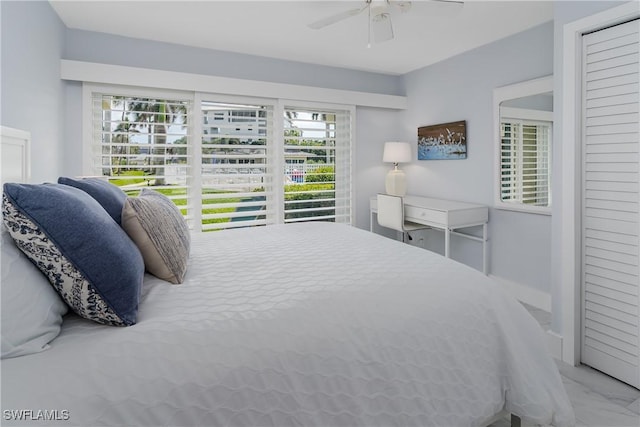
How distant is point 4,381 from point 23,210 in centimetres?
41

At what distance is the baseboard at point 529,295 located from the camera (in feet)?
10.5

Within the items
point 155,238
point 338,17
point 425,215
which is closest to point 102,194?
point 155,238

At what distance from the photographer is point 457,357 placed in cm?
124

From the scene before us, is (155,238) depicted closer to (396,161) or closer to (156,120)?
(156,120)

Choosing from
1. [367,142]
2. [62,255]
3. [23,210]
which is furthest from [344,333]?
[367,142]

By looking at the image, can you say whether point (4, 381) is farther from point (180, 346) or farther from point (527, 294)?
point (527, 294)

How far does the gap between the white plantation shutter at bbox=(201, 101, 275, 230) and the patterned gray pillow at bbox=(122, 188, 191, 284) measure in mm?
2316

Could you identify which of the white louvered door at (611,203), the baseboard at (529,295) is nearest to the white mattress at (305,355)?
the white louvered door at (611,203)

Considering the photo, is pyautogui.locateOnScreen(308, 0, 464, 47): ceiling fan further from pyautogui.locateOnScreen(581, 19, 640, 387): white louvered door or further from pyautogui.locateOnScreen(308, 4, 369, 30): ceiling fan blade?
pyautogui.locateOnScreen(581, 19, 640, 387): white louvered door

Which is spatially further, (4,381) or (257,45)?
(257,45)

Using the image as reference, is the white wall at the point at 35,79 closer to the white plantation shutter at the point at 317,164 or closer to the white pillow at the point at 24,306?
the white pillow at the point at 24,306

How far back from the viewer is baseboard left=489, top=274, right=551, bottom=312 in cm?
319

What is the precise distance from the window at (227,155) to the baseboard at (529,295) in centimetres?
192

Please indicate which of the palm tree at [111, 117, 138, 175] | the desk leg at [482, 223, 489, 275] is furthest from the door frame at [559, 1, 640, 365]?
the palm tree at [111, 117, 138, 175]
